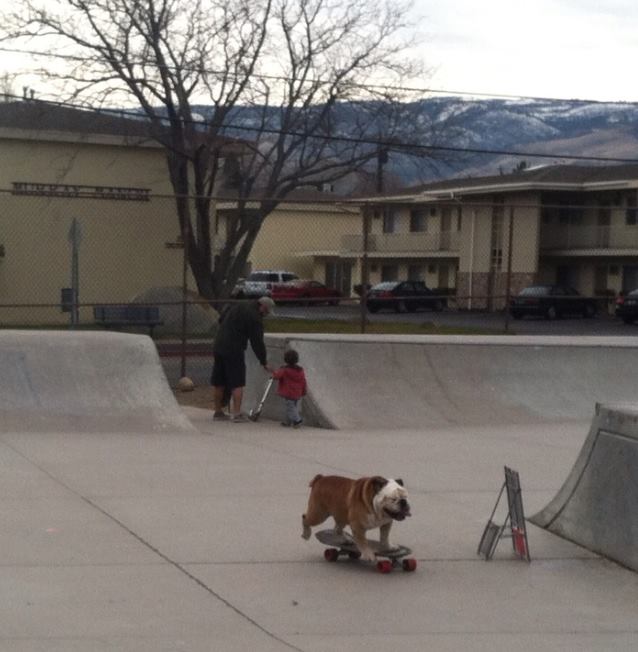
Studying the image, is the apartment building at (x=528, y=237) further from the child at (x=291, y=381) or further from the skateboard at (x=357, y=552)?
the skateboard at (x=357, y=552)

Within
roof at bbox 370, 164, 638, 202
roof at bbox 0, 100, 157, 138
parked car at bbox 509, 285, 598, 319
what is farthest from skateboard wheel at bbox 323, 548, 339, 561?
roof at bbox 370, 164, 638, 202

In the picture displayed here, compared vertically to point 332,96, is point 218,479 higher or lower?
lower

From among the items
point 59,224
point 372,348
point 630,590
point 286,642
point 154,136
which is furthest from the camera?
point 154,136

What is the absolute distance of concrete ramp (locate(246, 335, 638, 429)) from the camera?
1507 cm

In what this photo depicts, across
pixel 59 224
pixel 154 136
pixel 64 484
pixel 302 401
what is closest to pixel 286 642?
pixel 64 484

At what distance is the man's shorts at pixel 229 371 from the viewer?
582 inches

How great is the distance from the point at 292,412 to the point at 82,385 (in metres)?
2.41

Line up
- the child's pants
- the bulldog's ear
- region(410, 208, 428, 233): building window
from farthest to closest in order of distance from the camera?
1. region(410, 208, 428, 233): building window
2. the child's pants
3. the bulldog's ear

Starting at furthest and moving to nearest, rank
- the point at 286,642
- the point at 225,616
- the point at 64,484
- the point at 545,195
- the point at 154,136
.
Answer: the point at 545,195
the point at 154,136
the point at 64,484
the point at 225,616
the point at 286,642

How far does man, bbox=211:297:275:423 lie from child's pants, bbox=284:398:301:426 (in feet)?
1.77

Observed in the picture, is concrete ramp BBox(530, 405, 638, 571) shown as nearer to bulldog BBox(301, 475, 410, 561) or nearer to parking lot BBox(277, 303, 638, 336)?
bulldog BBox(301, 475, 410, 561)

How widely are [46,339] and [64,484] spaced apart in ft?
15.1

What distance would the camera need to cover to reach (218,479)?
34.8 feet

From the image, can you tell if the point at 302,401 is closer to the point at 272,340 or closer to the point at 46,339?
the point at 272,340
